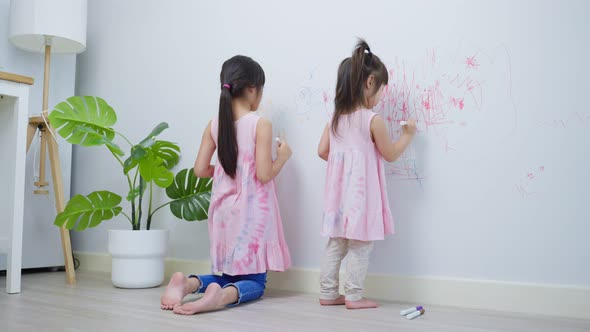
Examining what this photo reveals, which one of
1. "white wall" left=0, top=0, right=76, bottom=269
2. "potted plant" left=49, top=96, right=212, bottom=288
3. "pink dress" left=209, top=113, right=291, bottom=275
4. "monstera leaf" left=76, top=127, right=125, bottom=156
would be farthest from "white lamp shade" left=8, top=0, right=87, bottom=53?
"pink dress" left=209, top=113, right=291, bottom=275

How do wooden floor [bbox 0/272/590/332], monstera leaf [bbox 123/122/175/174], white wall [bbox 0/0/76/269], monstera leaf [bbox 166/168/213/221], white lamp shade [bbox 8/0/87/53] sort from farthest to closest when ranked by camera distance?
white wall [bbox 0/0/76/269], white lamp shade [bbox 8/0/87/53], monstera leaf [bbox 166/168/213/221], monstera leaf [bbox 123/122/175/174], wooden floor [bbox 0/272/590/332]

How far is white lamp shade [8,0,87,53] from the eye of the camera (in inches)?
85.9

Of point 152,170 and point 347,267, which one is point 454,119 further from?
point 152,170

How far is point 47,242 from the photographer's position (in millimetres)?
2400

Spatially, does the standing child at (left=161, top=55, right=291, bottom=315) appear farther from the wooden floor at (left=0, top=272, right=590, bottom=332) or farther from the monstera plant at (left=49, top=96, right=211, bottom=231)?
the monstera plant at (left=49, top=96, right=211, bottom=231)

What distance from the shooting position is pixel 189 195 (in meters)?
2.06

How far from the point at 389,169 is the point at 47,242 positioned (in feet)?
5.43

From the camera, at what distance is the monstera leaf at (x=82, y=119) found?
Result: 187 cm

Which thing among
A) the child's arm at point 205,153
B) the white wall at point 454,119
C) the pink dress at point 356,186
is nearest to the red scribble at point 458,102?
the white wall at point 454,119

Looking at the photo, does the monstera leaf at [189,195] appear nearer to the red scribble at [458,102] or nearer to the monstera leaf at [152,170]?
the monstera leaf at [152,170]

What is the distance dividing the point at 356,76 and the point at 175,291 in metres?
0.88

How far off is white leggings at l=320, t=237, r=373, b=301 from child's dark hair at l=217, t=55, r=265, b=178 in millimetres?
434

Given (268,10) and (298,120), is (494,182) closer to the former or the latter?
(298,120)

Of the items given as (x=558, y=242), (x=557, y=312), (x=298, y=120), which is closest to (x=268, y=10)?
(x=298, y=120)
